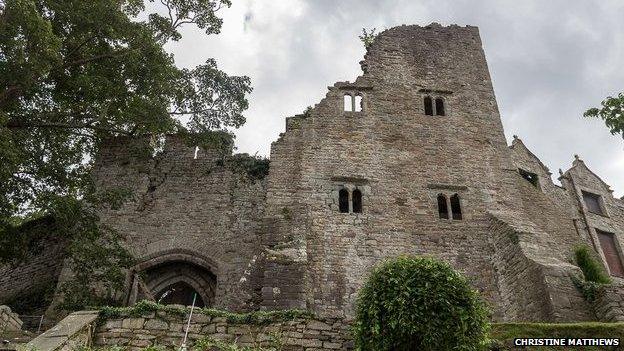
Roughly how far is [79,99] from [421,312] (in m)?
11.5

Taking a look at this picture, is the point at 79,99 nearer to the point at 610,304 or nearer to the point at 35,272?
the point at 35,272

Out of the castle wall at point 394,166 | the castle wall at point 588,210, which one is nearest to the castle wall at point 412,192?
the castle wall at point 394,166

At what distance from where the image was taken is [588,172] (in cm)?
2417

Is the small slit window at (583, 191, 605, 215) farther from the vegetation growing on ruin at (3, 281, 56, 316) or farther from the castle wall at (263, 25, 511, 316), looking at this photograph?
the vegetation growing on ruin at (3, 281, 56, 316)

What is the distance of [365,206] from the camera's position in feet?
47.5

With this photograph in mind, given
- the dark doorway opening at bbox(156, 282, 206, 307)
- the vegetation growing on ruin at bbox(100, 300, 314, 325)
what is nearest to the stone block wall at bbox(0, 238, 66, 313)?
the dark doorway opening at bbox(156, 282, 206, 307)

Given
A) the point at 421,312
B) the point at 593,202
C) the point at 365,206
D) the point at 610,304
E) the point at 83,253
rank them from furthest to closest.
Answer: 1. the point at 593,202
2. the point at 365,206
3. the point at 83,253
4. the point at 610,304
5. the point at 421,312

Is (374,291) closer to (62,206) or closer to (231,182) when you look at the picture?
(62,206)

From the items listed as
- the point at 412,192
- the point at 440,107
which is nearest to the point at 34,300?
the point at 412,192

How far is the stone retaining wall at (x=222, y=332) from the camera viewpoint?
864cm

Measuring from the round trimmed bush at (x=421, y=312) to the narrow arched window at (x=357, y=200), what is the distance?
6163 millimetres

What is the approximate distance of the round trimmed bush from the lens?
24.7ft

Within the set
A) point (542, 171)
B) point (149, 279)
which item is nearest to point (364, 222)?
point (149, 279)

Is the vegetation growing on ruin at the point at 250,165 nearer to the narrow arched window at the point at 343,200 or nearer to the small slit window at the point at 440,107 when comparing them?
the narrow arched window at the point at 343,200
